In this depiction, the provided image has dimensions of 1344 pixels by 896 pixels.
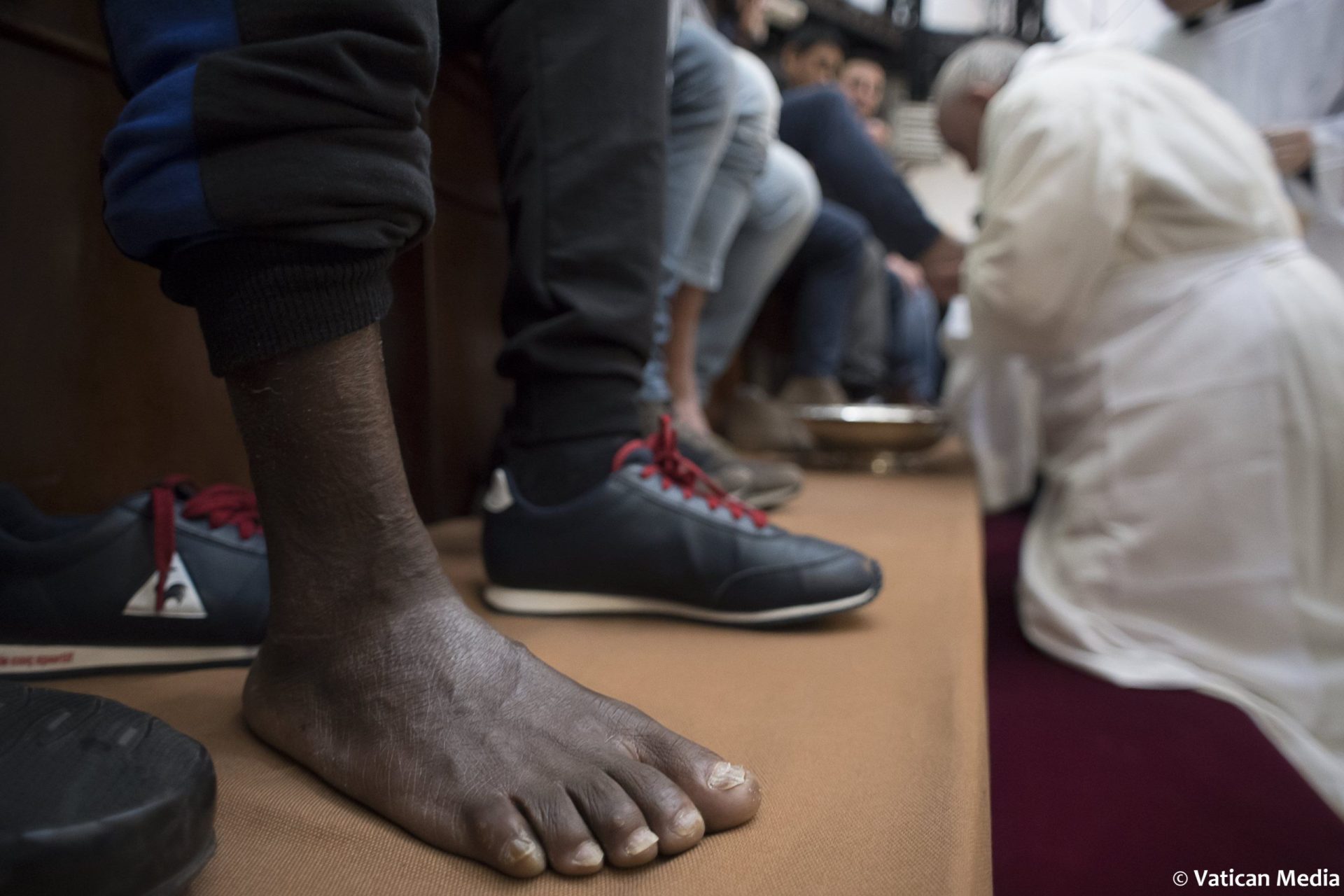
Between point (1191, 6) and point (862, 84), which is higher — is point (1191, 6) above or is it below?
above

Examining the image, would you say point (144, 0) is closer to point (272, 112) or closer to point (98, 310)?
point (272, 112)

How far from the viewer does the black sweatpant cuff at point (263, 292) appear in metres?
0.35

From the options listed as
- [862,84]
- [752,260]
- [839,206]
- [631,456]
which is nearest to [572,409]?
[631,456]

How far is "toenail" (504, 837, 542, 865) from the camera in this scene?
1.01 ft

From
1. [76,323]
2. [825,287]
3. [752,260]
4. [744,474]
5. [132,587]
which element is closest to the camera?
[132,587]

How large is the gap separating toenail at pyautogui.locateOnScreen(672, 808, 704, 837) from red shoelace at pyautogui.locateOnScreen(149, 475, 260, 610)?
319mm

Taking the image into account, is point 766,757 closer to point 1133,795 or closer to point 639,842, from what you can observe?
point 639,842

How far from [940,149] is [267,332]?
5726 millimetres

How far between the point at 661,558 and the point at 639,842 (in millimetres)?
291

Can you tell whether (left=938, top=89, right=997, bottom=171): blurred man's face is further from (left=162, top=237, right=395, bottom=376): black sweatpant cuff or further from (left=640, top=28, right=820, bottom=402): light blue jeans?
(left=162, top=237, right=395, bottom=376): black sweatpant cuff

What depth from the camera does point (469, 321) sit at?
1.00m

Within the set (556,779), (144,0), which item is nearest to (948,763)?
(556,779)

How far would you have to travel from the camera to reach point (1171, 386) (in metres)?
1.02

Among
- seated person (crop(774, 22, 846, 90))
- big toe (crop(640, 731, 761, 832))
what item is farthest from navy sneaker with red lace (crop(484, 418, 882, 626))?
seated person (crop(774, 22, 846, 90))
